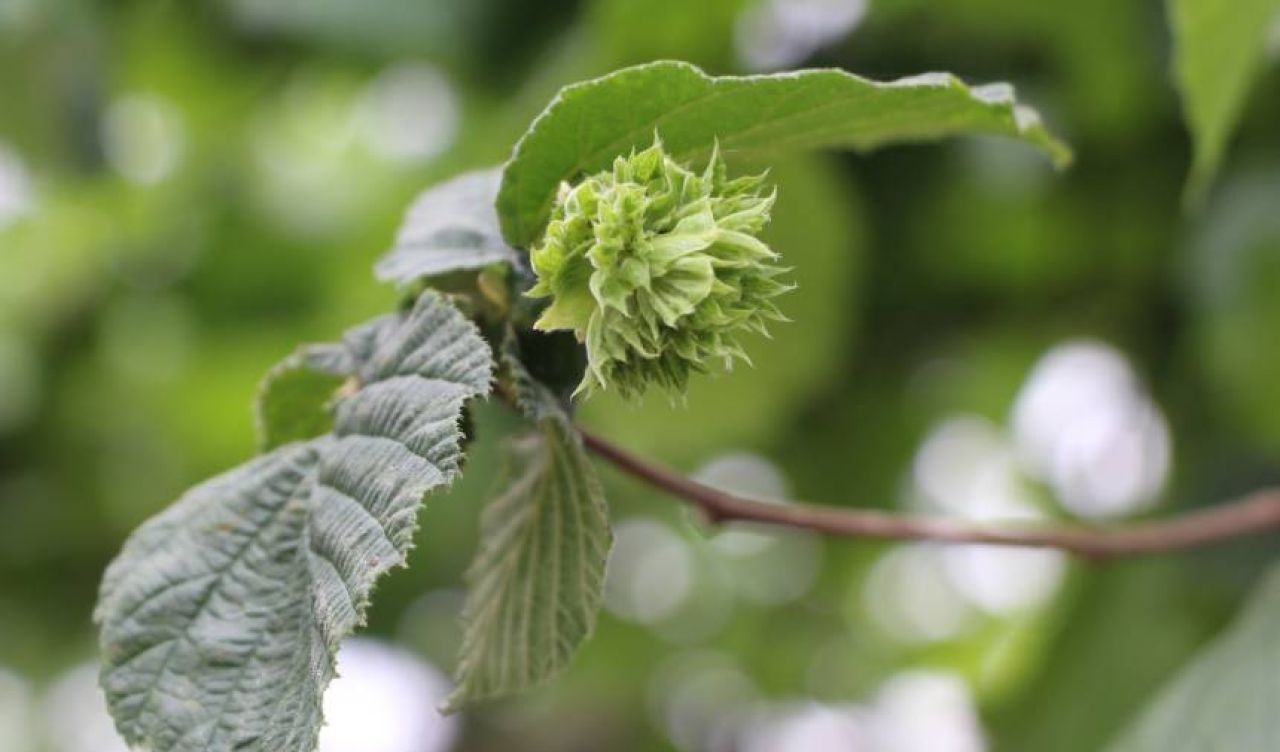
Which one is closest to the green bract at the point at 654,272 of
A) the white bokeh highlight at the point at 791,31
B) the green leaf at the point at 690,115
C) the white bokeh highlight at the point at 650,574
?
the green leaf at the point at 690,115

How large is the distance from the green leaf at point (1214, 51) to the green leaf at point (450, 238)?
0.53 metres

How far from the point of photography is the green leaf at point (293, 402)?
0.77 m

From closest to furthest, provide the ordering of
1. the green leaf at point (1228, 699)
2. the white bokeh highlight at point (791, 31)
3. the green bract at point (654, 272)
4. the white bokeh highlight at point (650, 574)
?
the green bract at point (654, 272)
the green leaf at point (1228, 699)
the white bokeh highlight at point (791, 31)
the white bokeh highlight at point (650, 574)

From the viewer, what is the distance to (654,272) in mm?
586

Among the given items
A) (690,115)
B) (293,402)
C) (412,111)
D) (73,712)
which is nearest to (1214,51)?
(690,115)

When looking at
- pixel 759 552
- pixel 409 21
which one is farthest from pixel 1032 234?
pixel 759 552

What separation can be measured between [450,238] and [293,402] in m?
0.13

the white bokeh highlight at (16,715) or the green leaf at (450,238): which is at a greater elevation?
the green leaf at (450,238)

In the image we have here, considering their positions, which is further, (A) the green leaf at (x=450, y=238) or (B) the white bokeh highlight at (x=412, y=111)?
(B) the white bokeh highlight at (x=412, y=111)

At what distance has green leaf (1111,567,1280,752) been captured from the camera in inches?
37.2

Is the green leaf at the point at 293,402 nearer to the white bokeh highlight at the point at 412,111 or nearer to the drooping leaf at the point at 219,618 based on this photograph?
the drooping leaf at the point at 219,618

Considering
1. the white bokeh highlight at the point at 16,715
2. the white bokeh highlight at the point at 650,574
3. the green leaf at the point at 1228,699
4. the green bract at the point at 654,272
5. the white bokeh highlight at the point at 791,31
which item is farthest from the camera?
the white bokeh highlight at the point at 16,715

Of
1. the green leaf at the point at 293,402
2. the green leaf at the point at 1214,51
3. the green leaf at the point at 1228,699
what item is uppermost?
the green leaf at the point at 293,402


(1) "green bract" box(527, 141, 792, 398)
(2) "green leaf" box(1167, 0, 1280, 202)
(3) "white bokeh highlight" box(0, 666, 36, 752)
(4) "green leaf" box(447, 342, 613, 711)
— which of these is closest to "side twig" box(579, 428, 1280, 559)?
(4) "green leaf" box(447, 342, 613, 711)
